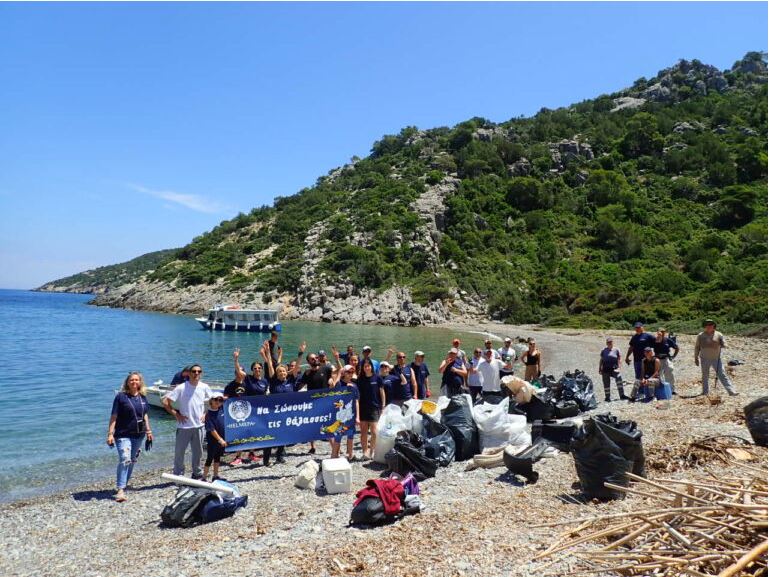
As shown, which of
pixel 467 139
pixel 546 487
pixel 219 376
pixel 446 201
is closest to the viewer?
pixel 546 487

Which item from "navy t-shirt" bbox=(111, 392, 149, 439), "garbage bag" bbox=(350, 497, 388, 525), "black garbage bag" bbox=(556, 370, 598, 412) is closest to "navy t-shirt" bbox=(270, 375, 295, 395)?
"navy t-shirt" bbox=(111, 392, 149, 439)

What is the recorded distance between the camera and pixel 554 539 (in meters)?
5.00

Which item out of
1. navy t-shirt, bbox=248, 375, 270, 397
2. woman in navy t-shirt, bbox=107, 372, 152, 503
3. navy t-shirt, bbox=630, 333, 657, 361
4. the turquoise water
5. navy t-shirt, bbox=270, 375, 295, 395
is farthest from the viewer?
navy t-shirt, bbox=630, 333, 657, 361

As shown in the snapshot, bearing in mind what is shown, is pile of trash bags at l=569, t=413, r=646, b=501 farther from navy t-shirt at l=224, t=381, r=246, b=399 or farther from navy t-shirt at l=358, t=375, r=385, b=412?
navy t-shirt at l=224, t=381, r=246, b=399

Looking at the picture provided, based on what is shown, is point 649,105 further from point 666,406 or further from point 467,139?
point 666,406

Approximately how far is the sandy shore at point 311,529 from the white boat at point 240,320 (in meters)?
47.4

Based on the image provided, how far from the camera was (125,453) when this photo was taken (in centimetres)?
783

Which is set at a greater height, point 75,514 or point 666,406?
point 666,406

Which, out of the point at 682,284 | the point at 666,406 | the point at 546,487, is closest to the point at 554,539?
the point at 546,487

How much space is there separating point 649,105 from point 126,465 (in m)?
120

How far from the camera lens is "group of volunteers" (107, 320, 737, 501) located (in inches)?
314

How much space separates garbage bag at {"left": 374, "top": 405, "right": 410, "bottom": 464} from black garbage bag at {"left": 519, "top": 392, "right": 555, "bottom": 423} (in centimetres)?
360

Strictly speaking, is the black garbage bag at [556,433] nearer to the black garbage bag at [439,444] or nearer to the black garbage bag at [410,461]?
the black garbage bag at [439,444]

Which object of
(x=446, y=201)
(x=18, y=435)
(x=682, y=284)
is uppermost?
(x=446, y=201)
